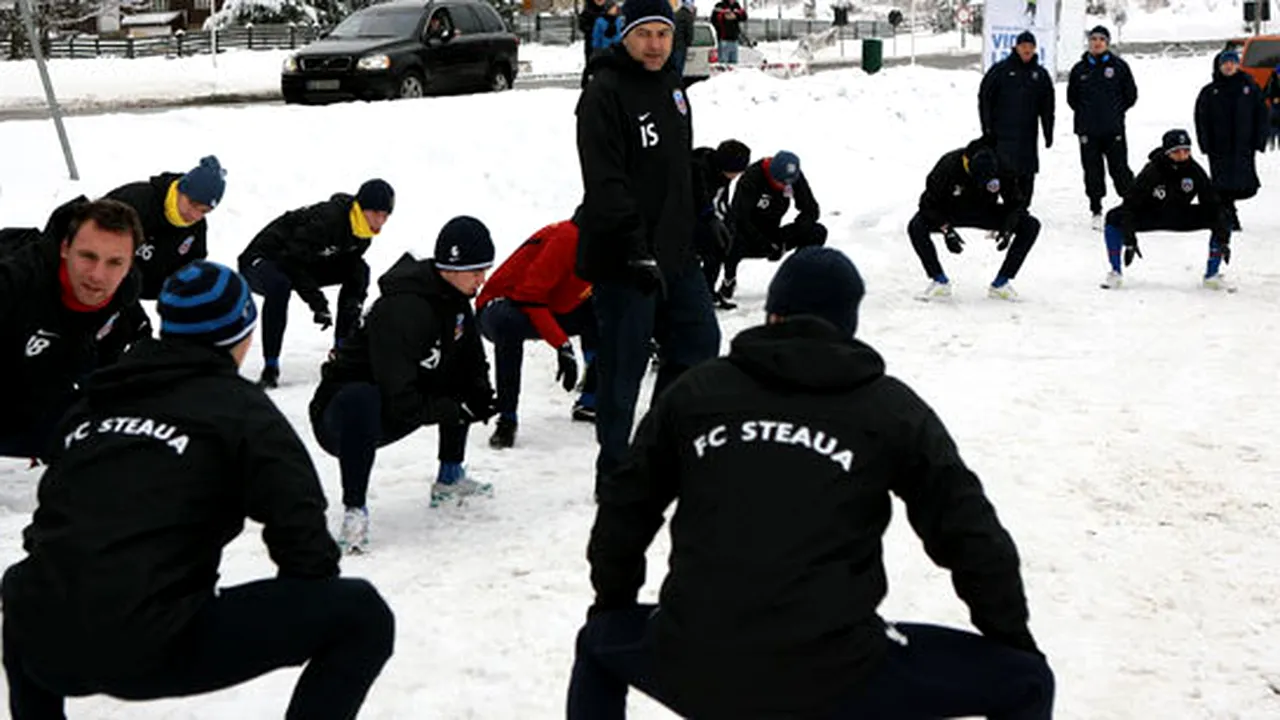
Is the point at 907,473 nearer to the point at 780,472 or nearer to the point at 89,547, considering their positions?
the point at 780,472

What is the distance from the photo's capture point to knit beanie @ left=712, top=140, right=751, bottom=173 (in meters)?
10.2

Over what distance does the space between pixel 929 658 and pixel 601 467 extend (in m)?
3.34

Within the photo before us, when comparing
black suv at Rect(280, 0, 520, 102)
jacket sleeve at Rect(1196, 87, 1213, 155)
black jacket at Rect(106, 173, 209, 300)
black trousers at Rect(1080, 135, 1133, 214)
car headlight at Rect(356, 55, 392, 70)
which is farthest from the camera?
black suv at Rect(280, 0, 520, 102)

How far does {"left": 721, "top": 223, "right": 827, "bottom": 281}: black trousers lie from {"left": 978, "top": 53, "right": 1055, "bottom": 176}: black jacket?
3.67 meters

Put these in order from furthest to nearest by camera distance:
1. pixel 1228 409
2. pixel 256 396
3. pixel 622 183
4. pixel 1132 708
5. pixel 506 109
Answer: pixel 506 109
pixel 1228 409
pixel 622 183
pixel 1132 708
pixel 256 396

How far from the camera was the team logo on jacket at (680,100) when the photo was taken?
5.92 meters

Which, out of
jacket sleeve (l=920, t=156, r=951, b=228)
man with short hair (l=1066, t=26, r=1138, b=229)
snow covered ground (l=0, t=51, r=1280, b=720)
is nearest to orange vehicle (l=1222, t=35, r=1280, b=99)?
snow covered ground (l=0, t=51, r=1280, b=720)

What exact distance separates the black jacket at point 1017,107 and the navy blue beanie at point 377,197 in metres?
7.65

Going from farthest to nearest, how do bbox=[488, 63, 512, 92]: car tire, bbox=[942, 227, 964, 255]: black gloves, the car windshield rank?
bbox=[488, 63, 512, 92]: car tire < the car windshield < bbox=[942, 227, 964, 255]: black gloves

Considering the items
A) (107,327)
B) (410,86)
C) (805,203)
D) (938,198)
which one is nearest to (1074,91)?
(938,198)

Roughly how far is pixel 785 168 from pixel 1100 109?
5.45 meters

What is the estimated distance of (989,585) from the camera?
2.90 meters

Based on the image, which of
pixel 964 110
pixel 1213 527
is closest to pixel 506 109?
pixel 964 110

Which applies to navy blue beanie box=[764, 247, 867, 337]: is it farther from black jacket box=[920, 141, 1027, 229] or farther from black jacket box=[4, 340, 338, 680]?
black jacket box=[920, 141, 1027, 229]
